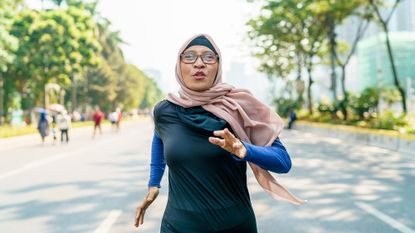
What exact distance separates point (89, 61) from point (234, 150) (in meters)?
39.8

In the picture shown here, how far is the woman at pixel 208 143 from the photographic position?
2.41 metres

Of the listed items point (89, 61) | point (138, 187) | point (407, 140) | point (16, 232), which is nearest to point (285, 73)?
point (89, 61)

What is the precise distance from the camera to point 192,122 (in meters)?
2.42

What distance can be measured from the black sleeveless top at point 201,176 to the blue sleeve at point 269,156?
20 centimetres

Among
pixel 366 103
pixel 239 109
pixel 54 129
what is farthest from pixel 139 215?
pixel 366 103

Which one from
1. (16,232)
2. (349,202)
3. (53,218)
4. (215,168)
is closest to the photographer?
(215,168)

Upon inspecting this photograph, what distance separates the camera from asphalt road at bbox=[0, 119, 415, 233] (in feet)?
20.5

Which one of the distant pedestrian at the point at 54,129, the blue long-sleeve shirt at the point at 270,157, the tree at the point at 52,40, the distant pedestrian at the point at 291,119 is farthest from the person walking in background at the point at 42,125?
the blue long-sleeve shirt at the point at 270,157

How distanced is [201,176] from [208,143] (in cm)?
16

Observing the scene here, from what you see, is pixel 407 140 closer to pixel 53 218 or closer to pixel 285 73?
pixel 53 218

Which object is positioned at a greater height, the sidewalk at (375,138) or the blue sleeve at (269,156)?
the blue sleeve at (269,156)

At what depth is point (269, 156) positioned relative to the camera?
2.28 metres

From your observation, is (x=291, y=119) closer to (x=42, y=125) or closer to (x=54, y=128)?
(x=54, y=128)

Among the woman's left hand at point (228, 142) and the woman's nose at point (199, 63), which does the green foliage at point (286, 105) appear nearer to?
the woman's nose at point (199, 63)
